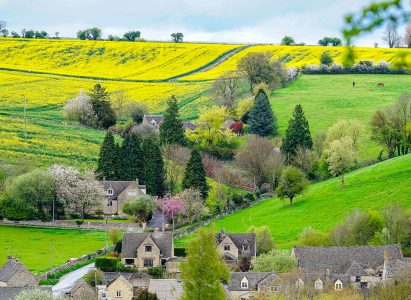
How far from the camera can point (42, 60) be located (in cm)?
16888

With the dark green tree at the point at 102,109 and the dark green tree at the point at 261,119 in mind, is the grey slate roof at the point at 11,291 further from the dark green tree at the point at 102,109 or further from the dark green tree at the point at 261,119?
the dark green tree at the point at 102,109

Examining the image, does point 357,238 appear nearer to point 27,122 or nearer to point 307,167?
point 307,167

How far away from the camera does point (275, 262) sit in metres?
60.3

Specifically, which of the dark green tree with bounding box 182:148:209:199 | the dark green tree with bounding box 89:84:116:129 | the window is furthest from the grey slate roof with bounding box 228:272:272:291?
the dark green tree with bounding box 89:84:116:129

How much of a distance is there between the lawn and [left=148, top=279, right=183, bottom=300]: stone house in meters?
12.2

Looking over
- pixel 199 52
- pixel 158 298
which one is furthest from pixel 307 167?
pixel 199 52

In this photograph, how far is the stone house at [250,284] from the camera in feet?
182

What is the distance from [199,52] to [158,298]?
12582 centimetres

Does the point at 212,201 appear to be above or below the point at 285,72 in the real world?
below

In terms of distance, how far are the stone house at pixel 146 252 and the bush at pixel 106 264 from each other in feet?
10.8

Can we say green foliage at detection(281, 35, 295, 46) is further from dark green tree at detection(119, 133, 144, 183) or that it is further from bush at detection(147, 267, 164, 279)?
bush at detection(147, 267, 164, 279)

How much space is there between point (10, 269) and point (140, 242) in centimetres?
1225

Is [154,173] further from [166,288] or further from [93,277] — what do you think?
[166,288]

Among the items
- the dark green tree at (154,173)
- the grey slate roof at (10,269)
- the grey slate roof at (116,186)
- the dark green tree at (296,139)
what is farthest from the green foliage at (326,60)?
the grey slate roof at (10,269)
